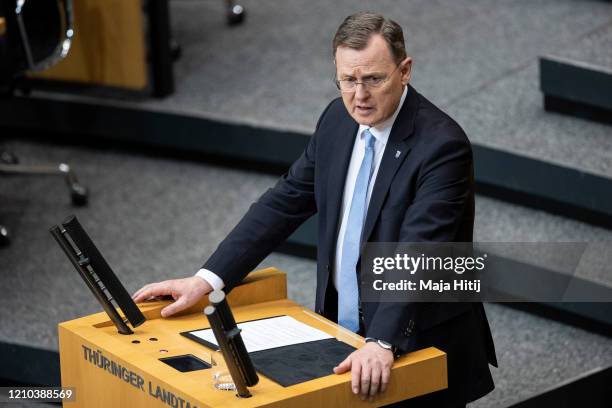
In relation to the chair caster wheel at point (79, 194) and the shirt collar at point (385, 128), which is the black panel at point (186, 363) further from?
the chair caster wheel at point (79, 194)

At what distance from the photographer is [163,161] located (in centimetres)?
477

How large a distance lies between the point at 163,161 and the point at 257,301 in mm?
2248

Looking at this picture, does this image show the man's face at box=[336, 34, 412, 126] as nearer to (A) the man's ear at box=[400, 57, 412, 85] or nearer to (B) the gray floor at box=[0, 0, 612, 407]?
(A) the man's ear at box=[400, 57, 412, 85]

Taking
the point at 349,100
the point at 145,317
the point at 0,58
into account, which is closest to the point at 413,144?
the point at 349,100

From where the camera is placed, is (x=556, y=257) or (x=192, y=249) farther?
(x=192, y=249)

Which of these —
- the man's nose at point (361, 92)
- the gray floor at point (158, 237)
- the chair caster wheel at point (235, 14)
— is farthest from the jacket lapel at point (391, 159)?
the chair caster wheel at point (235, 14)

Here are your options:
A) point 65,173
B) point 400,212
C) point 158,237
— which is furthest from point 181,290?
point 65,173

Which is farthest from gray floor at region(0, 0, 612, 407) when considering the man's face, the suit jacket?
the man's face

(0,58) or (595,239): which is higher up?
(0,58)

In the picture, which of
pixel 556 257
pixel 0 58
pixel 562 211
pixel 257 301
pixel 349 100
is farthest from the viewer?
pixel 0 58

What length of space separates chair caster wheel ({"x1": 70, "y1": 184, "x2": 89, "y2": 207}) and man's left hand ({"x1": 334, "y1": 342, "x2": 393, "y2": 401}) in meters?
2.41

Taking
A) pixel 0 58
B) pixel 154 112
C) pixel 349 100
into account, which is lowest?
pixel 154 112

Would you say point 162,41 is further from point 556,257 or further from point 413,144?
point 413,144

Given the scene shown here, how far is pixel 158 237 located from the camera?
163 inches
